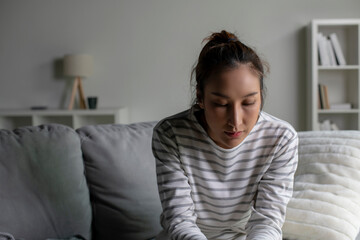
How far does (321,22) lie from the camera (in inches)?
154

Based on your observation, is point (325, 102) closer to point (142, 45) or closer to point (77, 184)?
point (142, 45)

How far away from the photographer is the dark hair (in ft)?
3.51

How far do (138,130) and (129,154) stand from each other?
5.7 inches

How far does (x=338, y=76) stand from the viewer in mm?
4227

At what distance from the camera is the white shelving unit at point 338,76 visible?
3.92m

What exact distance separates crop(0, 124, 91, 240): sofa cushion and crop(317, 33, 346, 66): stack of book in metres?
2.93

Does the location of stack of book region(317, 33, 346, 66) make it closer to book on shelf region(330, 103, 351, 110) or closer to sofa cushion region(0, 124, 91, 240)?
book on shelf region(330, 103, 351, 110)

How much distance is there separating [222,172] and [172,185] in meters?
0.15

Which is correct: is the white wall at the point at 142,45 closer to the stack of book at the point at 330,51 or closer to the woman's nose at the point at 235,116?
the stack of book at the point at 330,51

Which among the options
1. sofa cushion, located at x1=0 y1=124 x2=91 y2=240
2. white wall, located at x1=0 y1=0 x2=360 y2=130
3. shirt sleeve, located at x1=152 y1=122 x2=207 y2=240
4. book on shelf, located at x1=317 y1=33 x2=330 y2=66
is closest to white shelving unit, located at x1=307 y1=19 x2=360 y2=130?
book on shelf, located at x1=317 y1=33 x2=330 y2=66

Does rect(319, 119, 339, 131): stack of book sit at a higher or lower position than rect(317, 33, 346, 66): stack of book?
lower

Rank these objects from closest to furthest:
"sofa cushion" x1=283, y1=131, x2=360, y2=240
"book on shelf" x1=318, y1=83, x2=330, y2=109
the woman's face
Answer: the woman's face < "sofa cushion" x1=283, y1=131, x2=360, y2=240 < "book on shelf" x1=318, y1=83, x2=330, y2=109

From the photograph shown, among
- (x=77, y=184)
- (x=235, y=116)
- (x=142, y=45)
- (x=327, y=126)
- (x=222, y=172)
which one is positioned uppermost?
(x=142, y=45)

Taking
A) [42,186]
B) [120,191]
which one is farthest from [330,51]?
[42,186]
